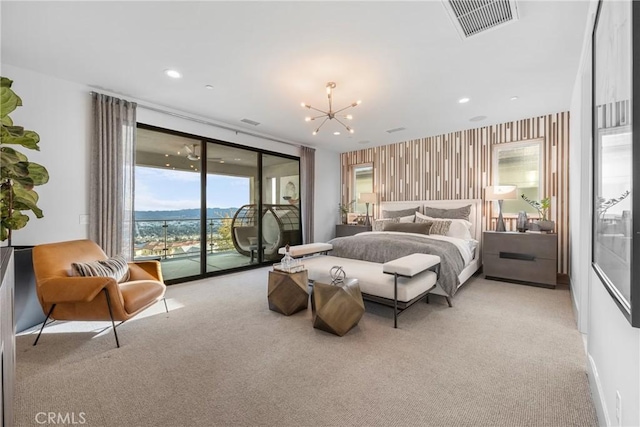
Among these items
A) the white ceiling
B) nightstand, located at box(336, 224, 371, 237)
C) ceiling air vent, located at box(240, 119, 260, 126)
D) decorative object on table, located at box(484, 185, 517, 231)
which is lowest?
nightstand, located at box(336, 224, 371, 237)

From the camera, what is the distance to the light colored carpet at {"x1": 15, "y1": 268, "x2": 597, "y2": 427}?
150cm

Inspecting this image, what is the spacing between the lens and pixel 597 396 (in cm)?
144

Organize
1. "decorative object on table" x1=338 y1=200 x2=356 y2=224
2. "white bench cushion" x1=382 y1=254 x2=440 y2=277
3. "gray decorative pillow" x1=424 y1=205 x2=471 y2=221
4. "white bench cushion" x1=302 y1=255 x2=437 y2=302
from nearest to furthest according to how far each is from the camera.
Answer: "white bench cushion" x1=382 y1=254 x2=440 y2=277, "white bench cushion" x1=302 y1=255 x2=437 y2=302, "gray decorative pillow" x1=424 y1=205 x2=471 y2=221, "decorative object on table" x1=338 y1=200 x2=356 y2=224

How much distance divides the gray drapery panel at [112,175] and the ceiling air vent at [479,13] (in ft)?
12.8

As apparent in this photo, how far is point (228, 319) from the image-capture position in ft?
9.17

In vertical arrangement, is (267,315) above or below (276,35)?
below

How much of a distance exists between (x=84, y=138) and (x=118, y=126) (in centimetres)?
40

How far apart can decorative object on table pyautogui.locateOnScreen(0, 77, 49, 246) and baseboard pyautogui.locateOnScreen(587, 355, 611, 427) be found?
322cm

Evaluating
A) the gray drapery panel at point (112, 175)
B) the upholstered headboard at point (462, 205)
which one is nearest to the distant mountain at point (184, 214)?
the gray drapery panel at point (112, 175)

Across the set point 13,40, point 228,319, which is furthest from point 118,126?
point 228,319

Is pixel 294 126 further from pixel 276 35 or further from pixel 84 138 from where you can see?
pixel 84 138

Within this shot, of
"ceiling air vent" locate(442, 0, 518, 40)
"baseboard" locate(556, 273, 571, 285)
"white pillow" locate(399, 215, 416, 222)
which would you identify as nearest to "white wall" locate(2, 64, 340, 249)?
"ceiling air vent" locate(442, 0, 518, 40)

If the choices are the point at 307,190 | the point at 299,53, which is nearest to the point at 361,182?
the point at 307,190

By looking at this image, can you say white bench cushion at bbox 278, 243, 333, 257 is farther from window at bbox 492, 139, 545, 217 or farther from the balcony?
window at bbox 492, 139, 545, 217
